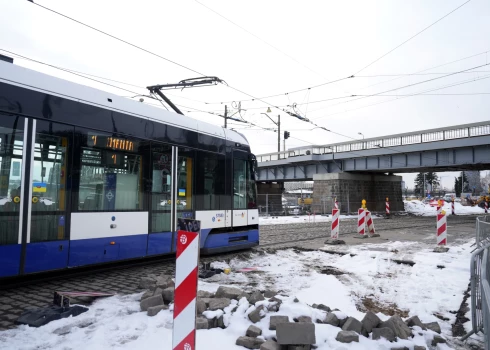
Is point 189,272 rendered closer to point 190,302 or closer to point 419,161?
point 190,302

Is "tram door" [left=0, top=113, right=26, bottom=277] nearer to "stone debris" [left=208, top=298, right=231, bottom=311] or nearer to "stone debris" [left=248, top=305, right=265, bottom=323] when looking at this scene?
"stone debris" [left=208, top=298, right=231, bottom=311]

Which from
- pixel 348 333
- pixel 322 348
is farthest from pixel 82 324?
pixel 348 333

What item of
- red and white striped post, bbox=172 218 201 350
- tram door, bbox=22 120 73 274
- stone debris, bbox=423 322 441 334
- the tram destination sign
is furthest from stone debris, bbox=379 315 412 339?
the tram destination sign

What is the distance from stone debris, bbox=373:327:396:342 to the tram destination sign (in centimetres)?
557

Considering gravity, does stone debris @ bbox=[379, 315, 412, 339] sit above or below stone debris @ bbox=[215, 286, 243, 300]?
below

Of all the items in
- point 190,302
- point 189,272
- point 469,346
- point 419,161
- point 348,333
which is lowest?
point 469,346

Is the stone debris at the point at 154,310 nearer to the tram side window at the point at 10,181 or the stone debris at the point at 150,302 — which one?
the stone debris at the point at 150,302

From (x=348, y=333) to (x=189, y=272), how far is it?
192 cm

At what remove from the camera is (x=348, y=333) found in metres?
3.73

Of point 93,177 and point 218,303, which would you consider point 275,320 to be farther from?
point 93,177

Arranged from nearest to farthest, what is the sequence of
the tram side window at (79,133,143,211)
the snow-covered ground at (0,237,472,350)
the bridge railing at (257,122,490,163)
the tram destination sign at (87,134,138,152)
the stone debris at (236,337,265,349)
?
the stone debris at (236,337,265,349) < the snow-covered ground at (0,237,472,350) < the tram side window at (79,133,143,211) < the tram destination sign at (87,134,138,152) < the bridge railing at (257,122,490,163)

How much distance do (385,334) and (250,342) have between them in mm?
1500

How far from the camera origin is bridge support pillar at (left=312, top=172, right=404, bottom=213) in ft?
115

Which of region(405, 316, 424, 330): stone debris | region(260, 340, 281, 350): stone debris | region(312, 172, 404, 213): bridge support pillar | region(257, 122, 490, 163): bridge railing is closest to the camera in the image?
region(260, 340, 281, 350): stone debris
